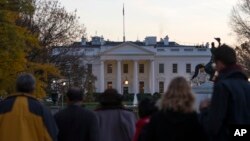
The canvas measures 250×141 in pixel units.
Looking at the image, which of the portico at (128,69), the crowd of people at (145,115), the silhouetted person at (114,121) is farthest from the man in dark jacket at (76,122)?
the portico at (128,69)

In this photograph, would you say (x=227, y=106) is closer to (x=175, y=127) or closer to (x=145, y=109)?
(x=175, y=127)

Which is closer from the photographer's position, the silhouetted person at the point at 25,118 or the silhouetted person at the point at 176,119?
the silhouetted person at the point at 176,119

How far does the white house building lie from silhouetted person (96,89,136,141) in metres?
110

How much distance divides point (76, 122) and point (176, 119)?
8.87 ft

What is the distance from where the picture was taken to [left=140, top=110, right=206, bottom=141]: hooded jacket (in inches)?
279

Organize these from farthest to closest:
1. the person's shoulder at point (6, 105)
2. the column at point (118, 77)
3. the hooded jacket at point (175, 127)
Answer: the column at point (118, 77)
the person's shoulder at point (6, 105)
the hooded jacket at point (175, 127)

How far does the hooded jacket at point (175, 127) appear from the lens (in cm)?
709

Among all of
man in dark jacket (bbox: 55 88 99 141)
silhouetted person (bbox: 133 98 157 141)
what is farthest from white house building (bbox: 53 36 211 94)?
silhouetted person (bbox: 133 98 157 141)

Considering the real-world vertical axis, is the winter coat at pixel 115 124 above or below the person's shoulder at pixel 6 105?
below

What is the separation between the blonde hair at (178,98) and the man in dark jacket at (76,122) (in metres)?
2.47

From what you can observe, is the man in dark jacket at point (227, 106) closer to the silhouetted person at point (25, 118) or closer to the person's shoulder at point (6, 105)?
the silhouetted person at point (25, 118)

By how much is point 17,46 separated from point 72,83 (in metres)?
25.4

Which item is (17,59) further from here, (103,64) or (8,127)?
(103,64)

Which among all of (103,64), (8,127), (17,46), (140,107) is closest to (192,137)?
(140,107)
